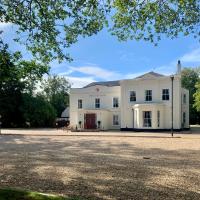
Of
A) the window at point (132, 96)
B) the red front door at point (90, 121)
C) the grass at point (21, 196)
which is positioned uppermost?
the window at point (132, 96)

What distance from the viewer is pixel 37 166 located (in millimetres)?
13273

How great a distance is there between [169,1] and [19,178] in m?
6.37

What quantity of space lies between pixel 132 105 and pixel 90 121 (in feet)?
21.3

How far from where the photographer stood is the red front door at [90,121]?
51.3m

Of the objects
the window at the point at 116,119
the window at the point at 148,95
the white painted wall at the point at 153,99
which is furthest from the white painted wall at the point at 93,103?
the window at the point at 148,95

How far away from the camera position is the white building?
151 ft

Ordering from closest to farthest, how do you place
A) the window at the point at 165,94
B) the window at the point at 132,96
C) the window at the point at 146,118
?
the window at the point at 146,118 → the window at the point at 165,94 → the window at the point at 132,96

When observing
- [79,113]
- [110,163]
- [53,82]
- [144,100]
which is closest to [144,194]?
[110,163]

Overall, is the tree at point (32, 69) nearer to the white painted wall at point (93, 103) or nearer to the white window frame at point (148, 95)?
the white window frame at point (148, 95)

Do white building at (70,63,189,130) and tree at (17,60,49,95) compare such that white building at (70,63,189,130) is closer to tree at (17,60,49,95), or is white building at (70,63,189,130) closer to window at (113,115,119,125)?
window at (113,115,119,125)

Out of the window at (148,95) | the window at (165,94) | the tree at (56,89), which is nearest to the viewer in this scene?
the window at (165,94)

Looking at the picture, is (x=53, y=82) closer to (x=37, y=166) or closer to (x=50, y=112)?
(x=50, y=112)

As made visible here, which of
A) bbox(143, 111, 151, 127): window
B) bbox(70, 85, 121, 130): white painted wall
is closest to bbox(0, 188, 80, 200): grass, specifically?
bbox(143, 111, 151, 127): window

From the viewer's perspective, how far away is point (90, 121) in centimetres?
5172
